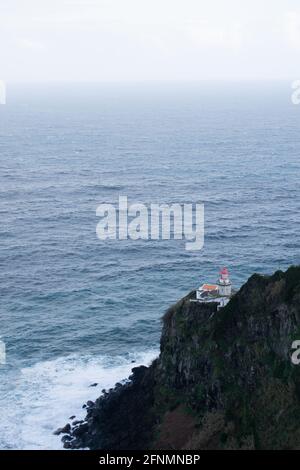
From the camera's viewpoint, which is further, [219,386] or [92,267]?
[92,267]

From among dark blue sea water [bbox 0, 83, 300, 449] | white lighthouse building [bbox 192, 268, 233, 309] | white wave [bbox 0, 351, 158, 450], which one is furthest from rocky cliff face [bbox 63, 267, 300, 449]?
dark blue sea water [bbox 0, 83, 300, 449]

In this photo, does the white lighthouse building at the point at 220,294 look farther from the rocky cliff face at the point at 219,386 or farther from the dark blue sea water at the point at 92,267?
the dark blue sea water at the point at 92,267

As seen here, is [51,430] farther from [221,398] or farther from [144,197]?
[144,197]

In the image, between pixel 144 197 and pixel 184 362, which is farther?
pixel 144 197

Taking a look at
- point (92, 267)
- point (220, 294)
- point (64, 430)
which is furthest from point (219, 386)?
point (92, 267)

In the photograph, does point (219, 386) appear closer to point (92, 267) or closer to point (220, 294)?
point (220, 294)

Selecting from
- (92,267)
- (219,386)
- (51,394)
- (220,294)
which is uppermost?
(220,294)
